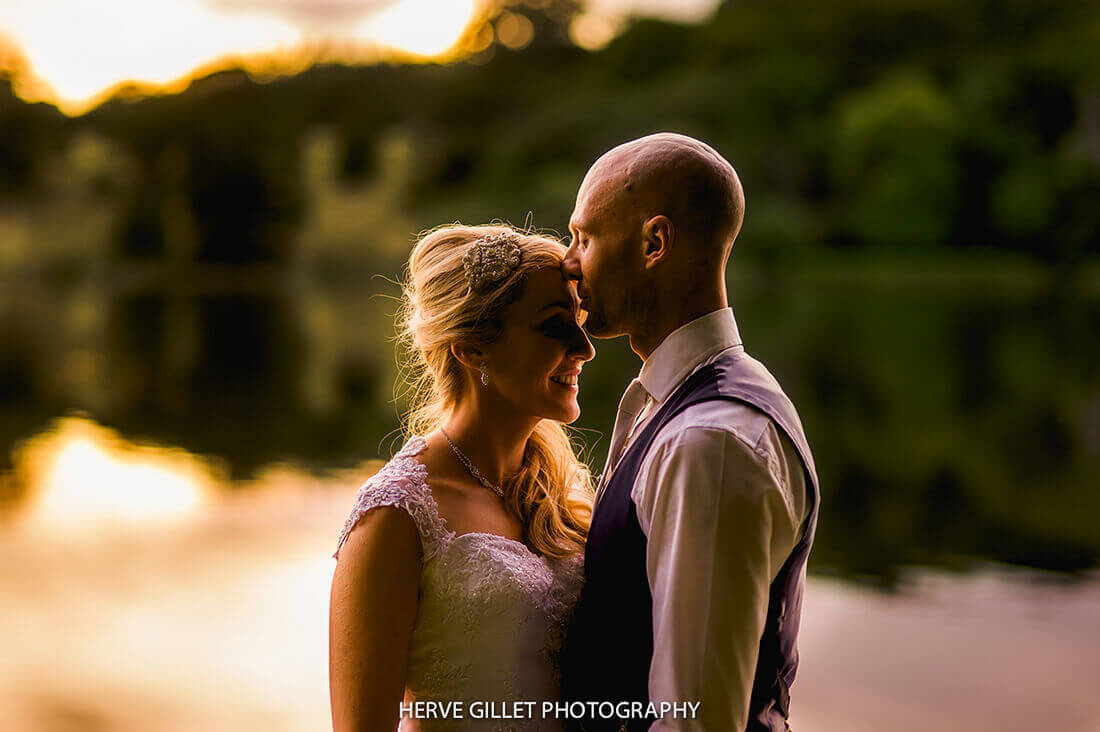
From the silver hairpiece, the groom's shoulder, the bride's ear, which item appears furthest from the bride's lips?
the groom's shoulder

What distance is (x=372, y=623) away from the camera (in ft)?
9.43

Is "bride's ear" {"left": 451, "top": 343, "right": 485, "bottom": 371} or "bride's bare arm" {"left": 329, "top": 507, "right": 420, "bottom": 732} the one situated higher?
"bride's ear" {"left": 451, "top": 343, "right": 485, "bottom": 371}

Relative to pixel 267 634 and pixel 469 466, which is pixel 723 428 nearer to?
pixel 469 466

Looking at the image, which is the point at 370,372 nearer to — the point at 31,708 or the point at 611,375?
the point at 611,375

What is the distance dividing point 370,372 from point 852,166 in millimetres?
40500

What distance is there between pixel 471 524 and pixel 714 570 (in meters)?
1.04

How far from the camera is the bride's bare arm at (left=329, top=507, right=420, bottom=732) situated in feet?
9.41

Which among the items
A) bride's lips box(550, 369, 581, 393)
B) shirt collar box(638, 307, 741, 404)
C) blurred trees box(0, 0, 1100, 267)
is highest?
blurred trees box(0, 0, 1100, 267)

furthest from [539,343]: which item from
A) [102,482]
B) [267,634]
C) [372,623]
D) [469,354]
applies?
[102,482]

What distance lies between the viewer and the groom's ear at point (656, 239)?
260 centimetres

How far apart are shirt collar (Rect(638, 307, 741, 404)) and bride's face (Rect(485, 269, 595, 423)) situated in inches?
23.6

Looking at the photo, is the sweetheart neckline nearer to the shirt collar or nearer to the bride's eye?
the bride's eye

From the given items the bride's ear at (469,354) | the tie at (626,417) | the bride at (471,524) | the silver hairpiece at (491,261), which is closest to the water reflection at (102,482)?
the bride at (471,524)

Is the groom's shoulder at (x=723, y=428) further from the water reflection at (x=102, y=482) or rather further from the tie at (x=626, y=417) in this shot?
the water reflection at (x=102, y=482)
